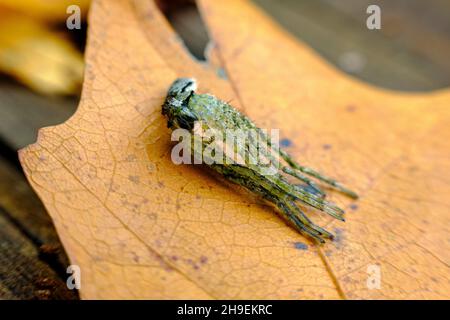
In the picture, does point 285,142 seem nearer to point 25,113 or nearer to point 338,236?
point 338,236

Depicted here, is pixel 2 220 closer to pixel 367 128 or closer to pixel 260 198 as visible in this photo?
pixel 260 198

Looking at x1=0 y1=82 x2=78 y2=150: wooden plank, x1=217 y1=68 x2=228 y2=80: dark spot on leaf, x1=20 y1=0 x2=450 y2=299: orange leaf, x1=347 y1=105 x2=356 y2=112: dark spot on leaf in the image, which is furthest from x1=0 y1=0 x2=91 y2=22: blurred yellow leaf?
x1=347 y1=105 x2=356 y2=112: dark spot on leaf

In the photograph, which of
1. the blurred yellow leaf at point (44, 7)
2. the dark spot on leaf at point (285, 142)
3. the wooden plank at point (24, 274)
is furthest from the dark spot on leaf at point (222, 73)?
the blurred yellow leaf at point (44, 7)

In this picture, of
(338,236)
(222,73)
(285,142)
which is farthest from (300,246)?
(222,73)

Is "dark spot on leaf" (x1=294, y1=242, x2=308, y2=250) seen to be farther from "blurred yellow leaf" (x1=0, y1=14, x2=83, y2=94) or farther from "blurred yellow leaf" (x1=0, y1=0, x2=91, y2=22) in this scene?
"blurred yellow leaf" (x1=0, y1=0, x2=91, y2=22)
